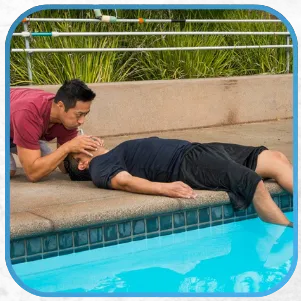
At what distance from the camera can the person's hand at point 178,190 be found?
473cm

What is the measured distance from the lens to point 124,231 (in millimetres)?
4602

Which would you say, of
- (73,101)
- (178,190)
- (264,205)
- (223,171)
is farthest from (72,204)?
(264,205)

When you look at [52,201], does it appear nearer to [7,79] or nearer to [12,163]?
[12,163]

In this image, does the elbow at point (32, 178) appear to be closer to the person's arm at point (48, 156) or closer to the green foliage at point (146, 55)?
the person's arm at point (48, 156)

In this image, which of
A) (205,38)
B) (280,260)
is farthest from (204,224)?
(205,38)

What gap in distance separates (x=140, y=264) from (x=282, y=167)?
1.16m

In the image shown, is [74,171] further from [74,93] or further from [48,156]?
[74,93]

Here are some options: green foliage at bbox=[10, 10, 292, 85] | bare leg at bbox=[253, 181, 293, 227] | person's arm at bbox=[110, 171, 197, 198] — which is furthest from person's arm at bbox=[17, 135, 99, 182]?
green foliage at bbox=[10, 10, 292, 85]

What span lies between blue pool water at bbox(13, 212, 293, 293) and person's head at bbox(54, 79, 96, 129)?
3.00 ft

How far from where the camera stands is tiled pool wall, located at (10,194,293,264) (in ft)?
13.9

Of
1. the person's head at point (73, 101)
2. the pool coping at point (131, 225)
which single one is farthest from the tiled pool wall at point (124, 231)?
the person's head at point (73, 101)

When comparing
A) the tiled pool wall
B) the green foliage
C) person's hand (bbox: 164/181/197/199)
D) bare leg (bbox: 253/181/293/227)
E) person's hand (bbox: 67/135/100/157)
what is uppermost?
the green foliage

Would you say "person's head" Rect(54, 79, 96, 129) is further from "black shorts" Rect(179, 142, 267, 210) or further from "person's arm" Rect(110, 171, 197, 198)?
"black shorts" Rect(179, 142, 267, 210)

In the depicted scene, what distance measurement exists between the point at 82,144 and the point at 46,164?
10.8 inches
